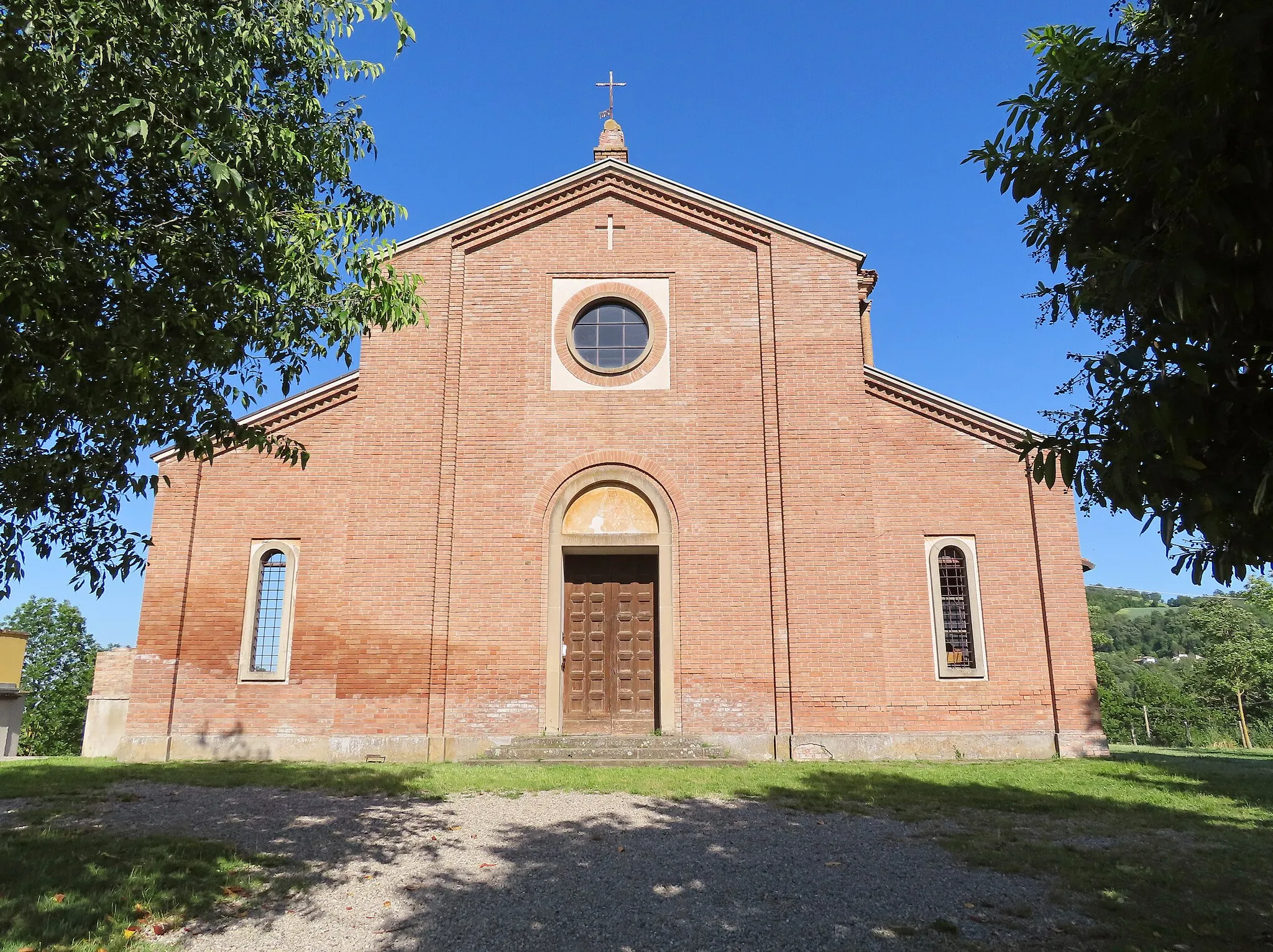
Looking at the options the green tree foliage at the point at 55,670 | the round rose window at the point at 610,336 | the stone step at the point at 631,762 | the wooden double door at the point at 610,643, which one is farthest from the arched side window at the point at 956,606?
the green tree foliage at the point at 55,670

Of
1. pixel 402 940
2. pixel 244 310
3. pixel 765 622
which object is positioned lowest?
pixel 402 940

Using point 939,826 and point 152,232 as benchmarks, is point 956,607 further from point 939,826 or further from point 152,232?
point 152,232

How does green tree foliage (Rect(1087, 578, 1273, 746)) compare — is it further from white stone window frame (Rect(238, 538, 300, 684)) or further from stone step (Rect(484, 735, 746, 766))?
white stone window frame (Rect(238, 538, 300, 684))

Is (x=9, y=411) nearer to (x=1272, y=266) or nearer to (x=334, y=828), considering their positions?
(x=334, y=828)

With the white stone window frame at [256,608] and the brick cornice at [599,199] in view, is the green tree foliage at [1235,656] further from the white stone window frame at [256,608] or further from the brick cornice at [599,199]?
the white stone window frame at [256,608]

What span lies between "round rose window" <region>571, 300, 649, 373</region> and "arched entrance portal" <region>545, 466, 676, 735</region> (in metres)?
2.02

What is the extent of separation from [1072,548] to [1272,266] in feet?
37.7

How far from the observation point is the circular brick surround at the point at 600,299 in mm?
14156

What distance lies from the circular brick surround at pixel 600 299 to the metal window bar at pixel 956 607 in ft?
19.2

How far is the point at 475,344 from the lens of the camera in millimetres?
14242

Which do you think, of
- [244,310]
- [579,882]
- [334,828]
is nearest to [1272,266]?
[579,882]

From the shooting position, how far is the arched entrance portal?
13.3 metres

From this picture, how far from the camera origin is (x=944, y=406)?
1409cm

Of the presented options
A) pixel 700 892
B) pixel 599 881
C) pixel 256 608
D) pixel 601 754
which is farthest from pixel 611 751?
pixel 256 608
